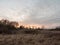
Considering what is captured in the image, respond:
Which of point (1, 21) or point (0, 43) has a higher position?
point (1, 21)

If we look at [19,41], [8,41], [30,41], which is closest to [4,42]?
[8,41]

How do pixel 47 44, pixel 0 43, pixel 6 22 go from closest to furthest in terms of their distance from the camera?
1. pixel 47 44
2. pixel 0 43
3. pixel 6 22

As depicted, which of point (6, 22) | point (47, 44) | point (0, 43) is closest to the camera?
point (47, 44)

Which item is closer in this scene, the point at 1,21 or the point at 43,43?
the point at 43,43

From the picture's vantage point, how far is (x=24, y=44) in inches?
687

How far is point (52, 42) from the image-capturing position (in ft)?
57.1

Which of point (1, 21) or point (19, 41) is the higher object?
point (1, 21)

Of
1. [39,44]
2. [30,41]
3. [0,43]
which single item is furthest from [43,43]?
[0,43]

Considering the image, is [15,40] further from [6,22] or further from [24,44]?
[6,22]

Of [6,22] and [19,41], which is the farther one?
[6,22]

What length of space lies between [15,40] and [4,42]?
4.21ft

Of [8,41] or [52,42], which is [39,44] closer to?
[52,42]

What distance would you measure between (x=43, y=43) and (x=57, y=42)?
147 centimetres

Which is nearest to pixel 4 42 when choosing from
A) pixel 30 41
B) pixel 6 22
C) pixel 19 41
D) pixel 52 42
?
pixel 19 41
